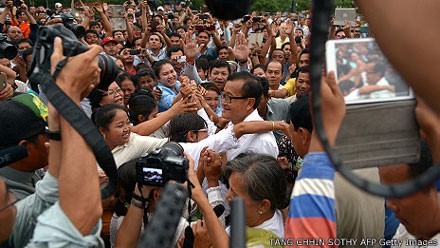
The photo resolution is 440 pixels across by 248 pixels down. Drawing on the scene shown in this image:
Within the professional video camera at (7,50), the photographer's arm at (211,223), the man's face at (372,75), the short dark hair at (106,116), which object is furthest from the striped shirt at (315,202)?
the professional video camera at (7,50)

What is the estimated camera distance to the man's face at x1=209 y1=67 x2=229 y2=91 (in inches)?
A: 200

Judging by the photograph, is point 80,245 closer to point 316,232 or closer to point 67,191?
point 67,191

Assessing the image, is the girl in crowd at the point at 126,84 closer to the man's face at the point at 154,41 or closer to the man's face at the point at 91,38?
the man's face at the point at 91,38

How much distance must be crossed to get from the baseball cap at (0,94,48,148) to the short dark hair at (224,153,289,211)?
864 mm

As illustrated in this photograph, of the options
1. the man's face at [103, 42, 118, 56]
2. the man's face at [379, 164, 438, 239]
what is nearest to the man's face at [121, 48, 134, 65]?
the man's face at [103, 42, 118, 56]

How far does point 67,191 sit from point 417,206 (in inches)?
41.2

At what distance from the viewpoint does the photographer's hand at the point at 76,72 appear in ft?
3.79

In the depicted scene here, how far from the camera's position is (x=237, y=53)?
6359 mm

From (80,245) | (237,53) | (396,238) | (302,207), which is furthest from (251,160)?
(237,53)

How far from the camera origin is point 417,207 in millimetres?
1388

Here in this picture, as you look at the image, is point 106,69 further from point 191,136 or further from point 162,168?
point 191,136

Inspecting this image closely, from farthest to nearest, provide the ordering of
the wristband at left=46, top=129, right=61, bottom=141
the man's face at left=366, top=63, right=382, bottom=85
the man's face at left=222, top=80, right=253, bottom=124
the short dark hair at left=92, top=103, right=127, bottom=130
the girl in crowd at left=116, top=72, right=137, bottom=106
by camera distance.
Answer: the girl in crowd at left=116, top=72, right=137, bottom=106, the man's face at left=222, top=80, right=253, bottom=124, the short dark hair at left=92, top=103, right=127, bottom=130, the wristband at left=46, top=129, right=61, bottom=141, the man's face at left=366, top=63, right=382, bottom=85

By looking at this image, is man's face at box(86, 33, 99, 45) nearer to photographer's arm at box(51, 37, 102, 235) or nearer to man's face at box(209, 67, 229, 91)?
man's face at box(209, 67, 229, 91)

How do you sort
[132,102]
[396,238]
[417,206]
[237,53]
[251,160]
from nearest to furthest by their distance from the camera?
1. [417,206]
2. [396,238]
3. [251,160]
4. [132,102]
5. [237,53]
